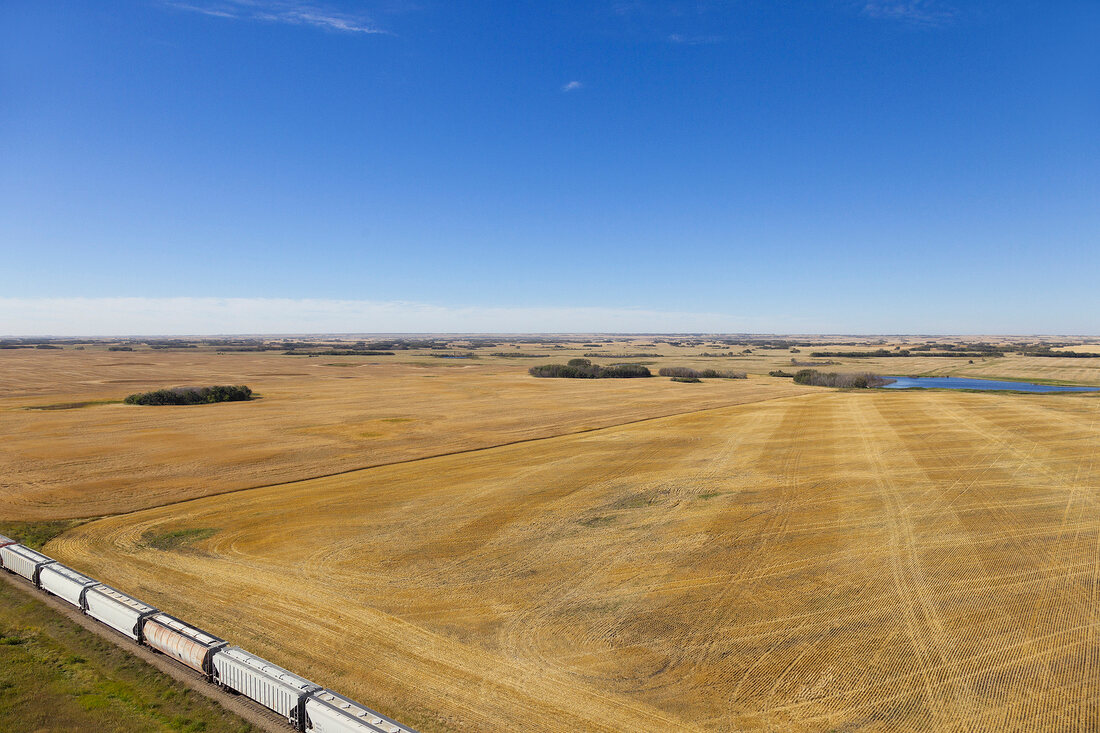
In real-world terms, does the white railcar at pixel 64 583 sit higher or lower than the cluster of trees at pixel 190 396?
lower

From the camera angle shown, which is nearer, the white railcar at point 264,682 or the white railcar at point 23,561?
the white railcar at point 264,682

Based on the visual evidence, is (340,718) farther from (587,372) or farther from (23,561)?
(587,372)

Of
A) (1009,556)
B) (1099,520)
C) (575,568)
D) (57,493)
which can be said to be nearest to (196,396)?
→ (57,493)

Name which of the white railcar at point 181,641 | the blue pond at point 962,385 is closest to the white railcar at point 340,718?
the white railcar at point 181,641

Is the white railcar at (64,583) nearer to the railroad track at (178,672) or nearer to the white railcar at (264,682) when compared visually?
the railroad track at (178,672)

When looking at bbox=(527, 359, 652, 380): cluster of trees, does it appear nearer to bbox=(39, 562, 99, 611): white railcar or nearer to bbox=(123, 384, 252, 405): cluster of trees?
bbox=(123, 384, 252, 405): cluster of trees

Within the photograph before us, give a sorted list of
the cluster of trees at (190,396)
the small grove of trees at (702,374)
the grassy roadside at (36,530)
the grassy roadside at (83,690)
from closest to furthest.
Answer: the grassy roadside at (83,690), the grassy roadside at (36,530), the cluster of trees at (190,396), the small grove of trees at (702,374)
